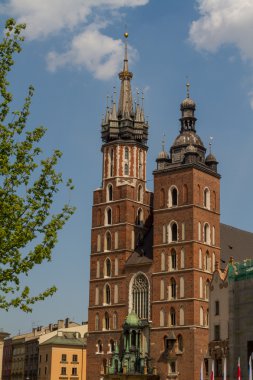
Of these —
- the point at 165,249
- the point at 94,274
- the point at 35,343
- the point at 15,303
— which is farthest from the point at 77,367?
the point at 15,303

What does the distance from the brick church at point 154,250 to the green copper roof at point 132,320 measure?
0.38 ft

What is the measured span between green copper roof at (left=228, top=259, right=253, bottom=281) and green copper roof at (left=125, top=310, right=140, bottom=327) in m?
16.5

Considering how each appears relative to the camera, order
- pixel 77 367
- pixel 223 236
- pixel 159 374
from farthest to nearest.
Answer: pixel 77 367, pixel 223 236, pixel 159 374

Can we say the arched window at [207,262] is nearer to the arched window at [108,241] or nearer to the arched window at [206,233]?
the arched window at [206,233]

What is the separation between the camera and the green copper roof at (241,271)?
5825cm

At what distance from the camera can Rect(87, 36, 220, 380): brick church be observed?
72062 millimetres

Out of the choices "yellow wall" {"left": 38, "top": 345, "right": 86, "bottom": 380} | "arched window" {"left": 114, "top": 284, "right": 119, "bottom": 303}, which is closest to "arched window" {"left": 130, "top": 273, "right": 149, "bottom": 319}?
"arched window" {"left": 114, "top": 284, "right": 119, "bottom": 303}

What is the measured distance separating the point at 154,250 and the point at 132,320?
7.47 m

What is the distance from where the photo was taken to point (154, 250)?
76.2m

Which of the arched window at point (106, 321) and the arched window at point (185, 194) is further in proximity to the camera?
the arched window at point (106, 321)

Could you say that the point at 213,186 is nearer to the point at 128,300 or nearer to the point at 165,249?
the point at 165,249

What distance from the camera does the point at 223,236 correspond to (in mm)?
82688

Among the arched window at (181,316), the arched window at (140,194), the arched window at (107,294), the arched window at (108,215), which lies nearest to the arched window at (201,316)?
the arched window at (181,316)

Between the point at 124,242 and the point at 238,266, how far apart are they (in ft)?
67.1
